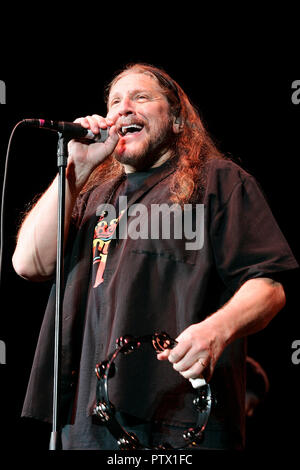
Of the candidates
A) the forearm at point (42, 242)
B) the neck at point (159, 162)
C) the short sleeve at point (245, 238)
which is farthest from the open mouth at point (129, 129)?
the short sleeve at point (245, 238)

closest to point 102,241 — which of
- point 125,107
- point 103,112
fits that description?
point 125,107

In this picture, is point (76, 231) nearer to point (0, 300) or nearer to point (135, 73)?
point (135, 73)

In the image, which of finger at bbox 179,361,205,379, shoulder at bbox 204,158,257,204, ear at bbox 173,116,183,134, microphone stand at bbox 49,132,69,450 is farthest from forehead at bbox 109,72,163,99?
finger at bbox 179,361,205,379

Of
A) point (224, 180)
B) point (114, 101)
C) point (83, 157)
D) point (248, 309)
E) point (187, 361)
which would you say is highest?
point (114, 101)

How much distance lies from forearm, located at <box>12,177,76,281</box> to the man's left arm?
0.63 metres

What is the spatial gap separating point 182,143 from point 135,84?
0.29m

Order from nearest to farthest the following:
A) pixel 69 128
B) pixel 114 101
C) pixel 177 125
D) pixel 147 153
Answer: pixel 69 128, pixel 147 153, pixel 114 101, pixel 177 125

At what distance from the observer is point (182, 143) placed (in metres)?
2.26

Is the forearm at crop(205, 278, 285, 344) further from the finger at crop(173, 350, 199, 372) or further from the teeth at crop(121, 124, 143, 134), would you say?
the teeth at crop(121, 124, 143, 134)

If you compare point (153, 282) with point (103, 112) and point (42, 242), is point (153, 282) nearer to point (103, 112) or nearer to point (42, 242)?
point (42, 242)

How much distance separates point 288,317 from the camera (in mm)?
3311

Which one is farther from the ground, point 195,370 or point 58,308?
point 58,308

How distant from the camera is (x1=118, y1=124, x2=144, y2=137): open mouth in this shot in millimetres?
2148

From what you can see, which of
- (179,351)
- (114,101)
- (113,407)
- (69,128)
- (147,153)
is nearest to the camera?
(179,351)
